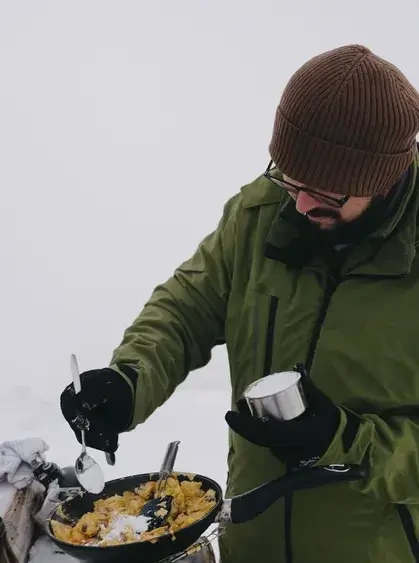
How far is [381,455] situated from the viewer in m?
1.03

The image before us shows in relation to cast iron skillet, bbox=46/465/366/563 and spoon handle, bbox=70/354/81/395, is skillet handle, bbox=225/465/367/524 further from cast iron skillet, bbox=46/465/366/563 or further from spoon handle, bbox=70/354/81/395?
spoon handle, bbox=70/354/81/395

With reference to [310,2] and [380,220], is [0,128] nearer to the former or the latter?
[310,2]

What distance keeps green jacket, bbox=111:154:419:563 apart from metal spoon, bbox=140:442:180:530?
9 cm

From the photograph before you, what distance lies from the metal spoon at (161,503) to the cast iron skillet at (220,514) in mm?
81

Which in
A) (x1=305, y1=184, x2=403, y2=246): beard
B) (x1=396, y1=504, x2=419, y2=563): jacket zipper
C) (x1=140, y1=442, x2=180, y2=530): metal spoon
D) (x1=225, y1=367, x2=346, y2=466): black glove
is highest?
(x1=305, y1=184, x2=403, y2=246): beard

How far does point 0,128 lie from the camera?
12.4 feet

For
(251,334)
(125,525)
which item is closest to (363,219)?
(251,334)

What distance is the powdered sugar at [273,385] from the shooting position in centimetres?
98

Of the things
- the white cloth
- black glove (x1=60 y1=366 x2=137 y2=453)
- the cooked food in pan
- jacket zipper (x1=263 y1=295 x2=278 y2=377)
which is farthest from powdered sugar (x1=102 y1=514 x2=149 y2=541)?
the white cloth

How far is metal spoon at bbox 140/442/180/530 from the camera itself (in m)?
1.11

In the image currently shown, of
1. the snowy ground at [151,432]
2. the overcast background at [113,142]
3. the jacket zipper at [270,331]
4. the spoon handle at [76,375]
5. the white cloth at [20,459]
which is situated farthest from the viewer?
the overcast background at [113,142]

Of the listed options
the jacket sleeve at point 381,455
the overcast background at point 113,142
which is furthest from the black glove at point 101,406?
the overcast background at point 113,142

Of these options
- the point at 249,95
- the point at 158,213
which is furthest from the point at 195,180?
the point at 249,95

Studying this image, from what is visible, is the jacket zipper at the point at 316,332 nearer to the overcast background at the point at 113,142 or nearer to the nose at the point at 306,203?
the nose at the point at 306,203
